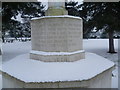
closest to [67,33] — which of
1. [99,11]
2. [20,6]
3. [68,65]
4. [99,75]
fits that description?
[68,65]

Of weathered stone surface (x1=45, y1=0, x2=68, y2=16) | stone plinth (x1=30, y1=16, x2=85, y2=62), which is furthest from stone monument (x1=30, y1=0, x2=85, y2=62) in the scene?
weathered stone surface (x1=45, y1=0, x2=68, y2=16)

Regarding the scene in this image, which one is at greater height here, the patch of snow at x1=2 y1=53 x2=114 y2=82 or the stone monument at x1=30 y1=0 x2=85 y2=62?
the stone monument at x1=30 y1=0 x2=85 y2=62

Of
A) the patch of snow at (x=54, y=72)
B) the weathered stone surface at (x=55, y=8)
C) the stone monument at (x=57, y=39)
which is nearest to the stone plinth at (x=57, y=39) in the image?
the stone monument at (x=57, y=39)

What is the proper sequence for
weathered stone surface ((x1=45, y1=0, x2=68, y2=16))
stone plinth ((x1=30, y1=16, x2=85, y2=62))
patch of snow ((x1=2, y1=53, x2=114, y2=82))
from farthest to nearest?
weathered stone surface ((x1=45, y1=0, x2=68, y2=16))
stone plinth ((x1=30, y1=16, x2=85, y2=62))
patch of snow ((x1=2, y1=53, x2=114, y2=82))

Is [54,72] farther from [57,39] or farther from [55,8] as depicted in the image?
[55,8]

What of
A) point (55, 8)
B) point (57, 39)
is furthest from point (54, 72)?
point (55, 8)

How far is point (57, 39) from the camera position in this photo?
4977 mm

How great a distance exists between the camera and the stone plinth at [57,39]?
484cm

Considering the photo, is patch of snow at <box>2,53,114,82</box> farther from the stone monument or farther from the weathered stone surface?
the weathered stone surface

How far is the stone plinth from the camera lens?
15.9ft

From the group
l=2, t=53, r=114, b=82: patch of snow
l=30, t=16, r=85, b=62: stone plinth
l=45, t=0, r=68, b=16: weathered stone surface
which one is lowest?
l=2, t=53, r=114, b=82: patch of snow

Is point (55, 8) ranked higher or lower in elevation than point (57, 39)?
higher

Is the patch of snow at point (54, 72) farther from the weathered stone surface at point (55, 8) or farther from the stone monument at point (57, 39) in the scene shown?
the weathered stone surface at point (55, 8)

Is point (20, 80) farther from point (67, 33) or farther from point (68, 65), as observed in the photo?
point (67, 33)
